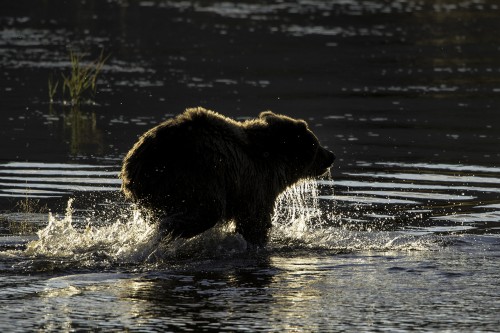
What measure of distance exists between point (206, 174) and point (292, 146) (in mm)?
1455

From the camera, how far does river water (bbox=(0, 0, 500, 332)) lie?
28.9 feet

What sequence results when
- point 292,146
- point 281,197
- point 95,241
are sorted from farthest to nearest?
point 281,197
point 292,146
point 95,241

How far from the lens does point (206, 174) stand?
10461 millimetres

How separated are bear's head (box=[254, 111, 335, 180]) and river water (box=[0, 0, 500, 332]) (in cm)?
41

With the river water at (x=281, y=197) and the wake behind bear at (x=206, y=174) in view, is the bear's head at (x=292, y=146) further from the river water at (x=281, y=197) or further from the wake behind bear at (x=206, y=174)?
the river water at (x=281, y=197)

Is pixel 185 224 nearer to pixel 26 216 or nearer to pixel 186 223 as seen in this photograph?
pixel 186 223

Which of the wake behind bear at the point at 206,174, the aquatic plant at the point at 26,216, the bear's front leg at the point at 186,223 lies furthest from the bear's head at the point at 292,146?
the aquatic plant at the point at 26,216

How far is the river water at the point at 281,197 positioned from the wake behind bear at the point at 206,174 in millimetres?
257

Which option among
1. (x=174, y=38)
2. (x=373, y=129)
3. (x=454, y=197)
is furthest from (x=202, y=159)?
(x=174, y=38)

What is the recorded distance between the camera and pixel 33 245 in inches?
424

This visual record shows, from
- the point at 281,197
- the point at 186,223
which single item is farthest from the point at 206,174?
the point at 281,197

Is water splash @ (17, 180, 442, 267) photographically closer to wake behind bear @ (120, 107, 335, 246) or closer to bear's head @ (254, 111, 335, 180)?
wake behind bear @ (120, 107, 335, 246)

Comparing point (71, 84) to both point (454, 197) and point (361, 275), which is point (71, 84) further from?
point (361, 275)

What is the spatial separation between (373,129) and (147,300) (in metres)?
10.8
